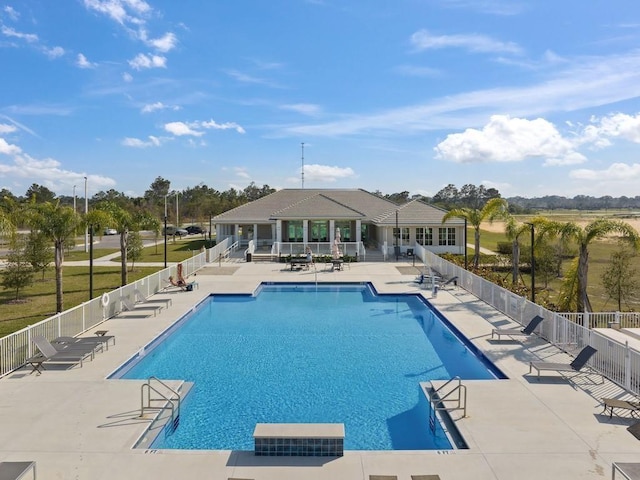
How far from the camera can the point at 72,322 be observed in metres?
14.2

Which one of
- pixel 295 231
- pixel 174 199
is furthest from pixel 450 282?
pixel 174 199

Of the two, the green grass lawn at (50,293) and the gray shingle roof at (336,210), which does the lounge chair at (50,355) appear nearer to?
the green grass lawn at (50,293)

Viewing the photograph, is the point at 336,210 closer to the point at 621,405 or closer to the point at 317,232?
the point at 317,232

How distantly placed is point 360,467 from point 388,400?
149 inches

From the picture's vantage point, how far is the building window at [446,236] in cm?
3747

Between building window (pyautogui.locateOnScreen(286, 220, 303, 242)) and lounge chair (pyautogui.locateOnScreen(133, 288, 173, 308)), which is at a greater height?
building window (pyautogui.locateOnScreen(286, 220, 303, 242))

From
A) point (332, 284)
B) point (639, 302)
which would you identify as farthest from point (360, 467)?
point (639, 302)

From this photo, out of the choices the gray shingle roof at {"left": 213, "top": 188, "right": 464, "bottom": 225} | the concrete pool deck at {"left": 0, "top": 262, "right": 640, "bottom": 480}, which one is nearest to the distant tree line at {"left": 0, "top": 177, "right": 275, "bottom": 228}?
the gray shingle roof at {"left": 213, "top": 188, "right": 464, "bottom": 225}

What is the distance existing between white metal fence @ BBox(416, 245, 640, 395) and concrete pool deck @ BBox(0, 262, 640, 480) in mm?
435

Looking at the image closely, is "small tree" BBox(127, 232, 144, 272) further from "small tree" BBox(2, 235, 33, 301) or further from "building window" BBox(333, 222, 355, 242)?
"building window" BBox(333, 222, 355, 242)

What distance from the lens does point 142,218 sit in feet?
106

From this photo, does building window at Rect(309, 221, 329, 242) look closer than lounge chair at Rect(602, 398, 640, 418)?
No

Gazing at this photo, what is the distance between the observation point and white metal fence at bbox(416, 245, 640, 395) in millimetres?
10336

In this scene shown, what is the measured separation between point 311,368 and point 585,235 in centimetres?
995
